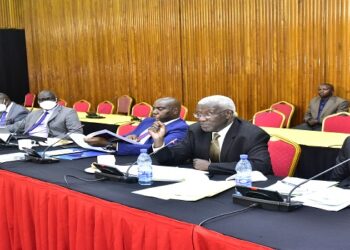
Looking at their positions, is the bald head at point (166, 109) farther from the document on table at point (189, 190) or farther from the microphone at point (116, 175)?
the document on table at point (189, 190)

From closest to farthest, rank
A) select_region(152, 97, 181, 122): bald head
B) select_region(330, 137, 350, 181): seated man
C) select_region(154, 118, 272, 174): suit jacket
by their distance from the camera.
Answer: select_region(330, 137, 350, 181): seated man
select_region(154, 118, 272, 174): suit jacket
select_region(152, 97, 181, 122): bald head

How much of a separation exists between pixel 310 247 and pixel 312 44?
626 centimetres

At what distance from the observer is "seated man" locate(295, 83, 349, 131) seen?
6.96 m

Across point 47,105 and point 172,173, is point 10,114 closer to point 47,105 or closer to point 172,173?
point 47,105

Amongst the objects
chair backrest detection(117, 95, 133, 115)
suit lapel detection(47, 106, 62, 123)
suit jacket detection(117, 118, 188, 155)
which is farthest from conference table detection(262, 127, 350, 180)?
chair backrest detection(117, 95, 133, 115)

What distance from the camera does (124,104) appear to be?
10297mm

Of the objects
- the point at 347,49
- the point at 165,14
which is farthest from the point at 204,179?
the point at 165,14

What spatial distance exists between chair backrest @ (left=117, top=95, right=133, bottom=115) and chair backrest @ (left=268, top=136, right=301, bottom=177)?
6820 millimetres

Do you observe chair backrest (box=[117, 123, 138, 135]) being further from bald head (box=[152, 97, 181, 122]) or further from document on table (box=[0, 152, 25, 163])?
document on table (box=[0, 152, 25, 163])

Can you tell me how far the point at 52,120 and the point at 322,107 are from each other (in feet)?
13.0

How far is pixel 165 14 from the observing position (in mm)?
9438

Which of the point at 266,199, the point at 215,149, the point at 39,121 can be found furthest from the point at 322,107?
the point at 266,199

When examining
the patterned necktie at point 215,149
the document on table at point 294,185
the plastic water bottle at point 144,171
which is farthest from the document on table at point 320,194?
the patterned necktie at point 215,149

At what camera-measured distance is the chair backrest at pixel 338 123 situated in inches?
208
